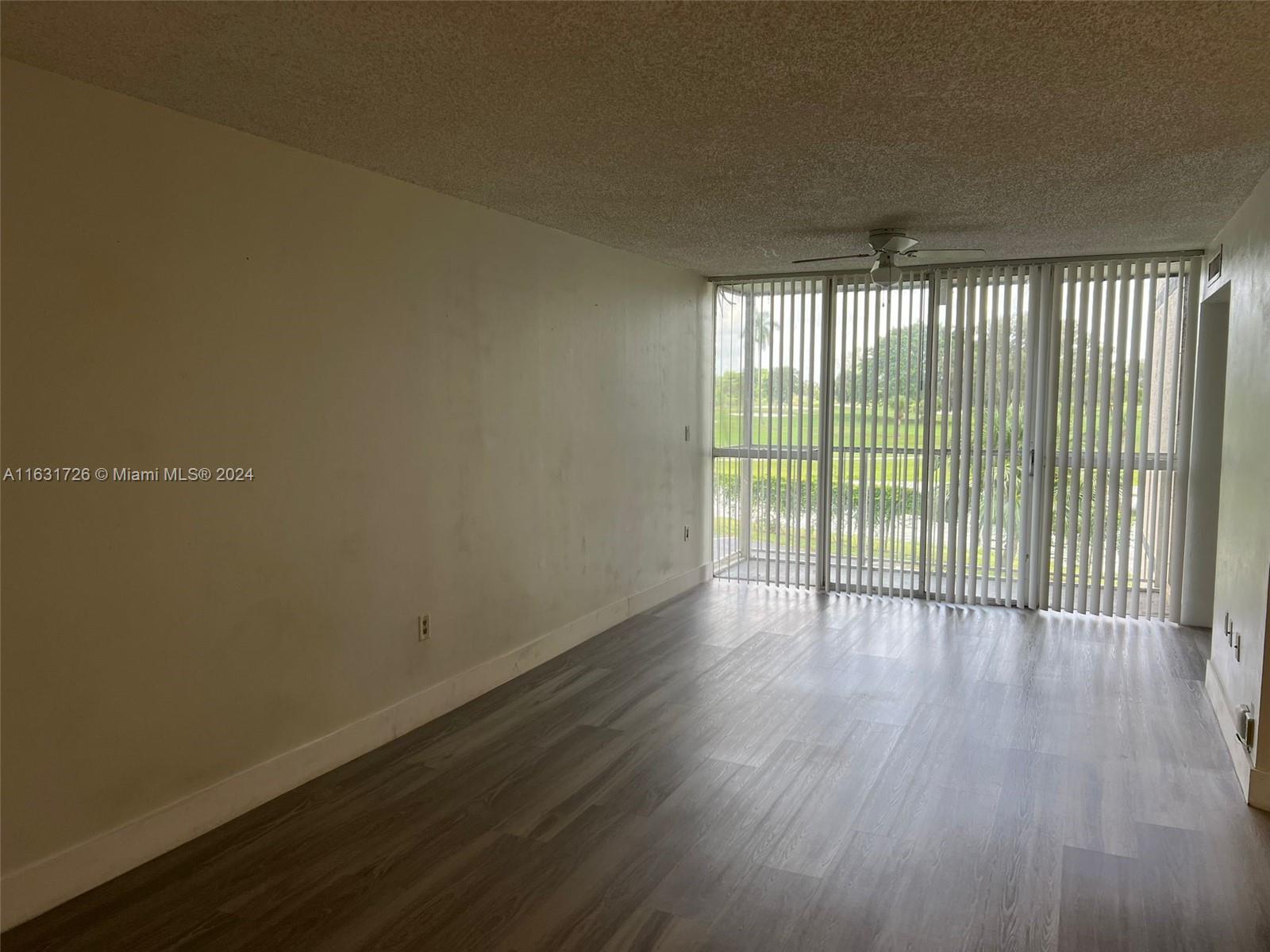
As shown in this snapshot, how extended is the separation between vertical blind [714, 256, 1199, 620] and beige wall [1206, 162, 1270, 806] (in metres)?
1.29

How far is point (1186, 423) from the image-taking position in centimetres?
566

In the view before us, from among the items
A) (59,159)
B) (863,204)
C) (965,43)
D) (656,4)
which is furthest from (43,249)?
(863,204)

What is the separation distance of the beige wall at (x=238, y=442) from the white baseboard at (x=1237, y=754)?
333 cm

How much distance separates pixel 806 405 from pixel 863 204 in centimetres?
266

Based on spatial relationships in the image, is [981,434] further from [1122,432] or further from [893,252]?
[893,252]

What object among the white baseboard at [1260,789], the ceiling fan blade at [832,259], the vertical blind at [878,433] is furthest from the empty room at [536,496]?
the vertical blind at [878,433]

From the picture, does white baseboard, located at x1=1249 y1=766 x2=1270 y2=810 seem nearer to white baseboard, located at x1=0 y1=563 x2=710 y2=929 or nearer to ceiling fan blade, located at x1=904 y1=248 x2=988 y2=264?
ceiling fan blade, located at x1=904 y1=248 x2=988 y2=264

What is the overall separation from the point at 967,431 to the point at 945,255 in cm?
170

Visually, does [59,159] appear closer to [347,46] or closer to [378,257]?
[347,46]

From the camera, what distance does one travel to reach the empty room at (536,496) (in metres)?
2.42

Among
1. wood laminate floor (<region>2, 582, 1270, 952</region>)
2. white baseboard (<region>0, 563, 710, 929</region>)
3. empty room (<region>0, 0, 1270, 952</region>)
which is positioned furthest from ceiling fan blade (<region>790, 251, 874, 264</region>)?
white baseboard (<region>0, 563, 710, 929</region>)

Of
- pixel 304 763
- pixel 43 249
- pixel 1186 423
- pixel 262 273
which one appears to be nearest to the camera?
pixel 43 249

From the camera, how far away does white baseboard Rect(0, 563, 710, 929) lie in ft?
8.22

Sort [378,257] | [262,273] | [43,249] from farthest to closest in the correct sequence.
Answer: [378,257]
[262,273]
[43,249]
